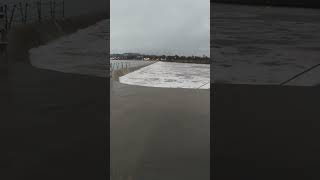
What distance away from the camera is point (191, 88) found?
20.0ft

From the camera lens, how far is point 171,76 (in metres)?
7.53

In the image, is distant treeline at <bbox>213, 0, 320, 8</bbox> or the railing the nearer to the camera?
the railing

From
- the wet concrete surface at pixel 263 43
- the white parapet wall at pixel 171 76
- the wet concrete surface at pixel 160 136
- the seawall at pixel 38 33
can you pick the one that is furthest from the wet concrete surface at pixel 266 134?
the seawall at pixel 38 33

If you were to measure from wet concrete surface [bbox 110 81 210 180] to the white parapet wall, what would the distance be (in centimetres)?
106

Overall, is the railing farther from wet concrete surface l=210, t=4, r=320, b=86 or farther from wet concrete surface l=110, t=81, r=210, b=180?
wet concrete surface l=210, t=4, r=320, b=86

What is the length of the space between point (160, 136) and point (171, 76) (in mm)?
4351

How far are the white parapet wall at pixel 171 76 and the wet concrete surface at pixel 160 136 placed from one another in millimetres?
→ 1063

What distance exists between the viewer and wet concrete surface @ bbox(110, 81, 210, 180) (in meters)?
2.39

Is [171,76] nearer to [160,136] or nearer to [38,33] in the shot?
[38,33]

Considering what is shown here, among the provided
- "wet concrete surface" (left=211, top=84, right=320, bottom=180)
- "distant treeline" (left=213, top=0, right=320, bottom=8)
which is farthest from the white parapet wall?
"wet concrete surface" (left=211, top=84, right=320, bottom=180)

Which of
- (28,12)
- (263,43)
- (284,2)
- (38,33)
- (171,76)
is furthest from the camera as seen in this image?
(284,2)

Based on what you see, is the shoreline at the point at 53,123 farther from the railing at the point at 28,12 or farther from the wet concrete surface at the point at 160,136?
the railing at the point at 28,12

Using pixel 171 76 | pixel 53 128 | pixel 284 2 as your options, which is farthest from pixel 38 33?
pixel 284 2

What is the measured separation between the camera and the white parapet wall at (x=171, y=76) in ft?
21.5
